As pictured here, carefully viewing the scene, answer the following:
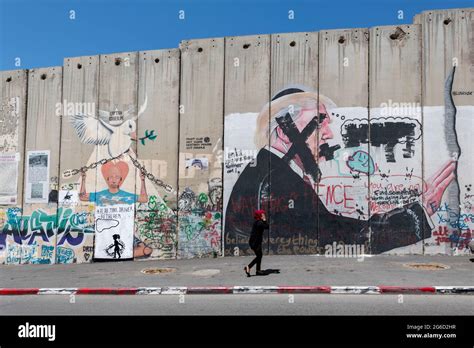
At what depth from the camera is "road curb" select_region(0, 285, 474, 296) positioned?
8.56m

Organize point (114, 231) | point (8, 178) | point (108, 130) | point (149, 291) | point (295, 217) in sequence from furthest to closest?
point (8, 178) → point (108, 130) → point (114, 231) → point (295, 217) → point (149, 291)

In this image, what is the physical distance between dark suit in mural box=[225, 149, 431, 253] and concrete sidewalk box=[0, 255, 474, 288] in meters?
0.62

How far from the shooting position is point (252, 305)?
7.98 meters

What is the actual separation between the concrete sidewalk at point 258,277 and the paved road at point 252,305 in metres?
0.88

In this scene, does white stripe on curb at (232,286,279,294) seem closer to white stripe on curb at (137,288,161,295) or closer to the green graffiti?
white stripe on curb at (137,288,161,295)

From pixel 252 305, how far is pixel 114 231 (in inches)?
318

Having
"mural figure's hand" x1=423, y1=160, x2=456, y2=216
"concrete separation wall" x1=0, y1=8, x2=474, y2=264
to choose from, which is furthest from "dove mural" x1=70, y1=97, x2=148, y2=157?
"mural figure's hand" x1=423, y1=160, x2=456, y2=216

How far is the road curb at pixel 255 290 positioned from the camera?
8.56 m

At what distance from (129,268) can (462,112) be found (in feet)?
35.0

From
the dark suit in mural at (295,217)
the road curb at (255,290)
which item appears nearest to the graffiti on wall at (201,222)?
Answer: the dark suit in mural at (295,217)

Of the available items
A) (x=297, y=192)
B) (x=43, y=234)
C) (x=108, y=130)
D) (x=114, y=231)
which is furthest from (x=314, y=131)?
(x=43, y=234)

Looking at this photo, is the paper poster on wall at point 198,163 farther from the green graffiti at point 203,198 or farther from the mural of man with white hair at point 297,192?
the mural of man with white hair at point 297,192

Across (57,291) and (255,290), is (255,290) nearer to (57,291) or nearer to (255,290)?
(255,290)
